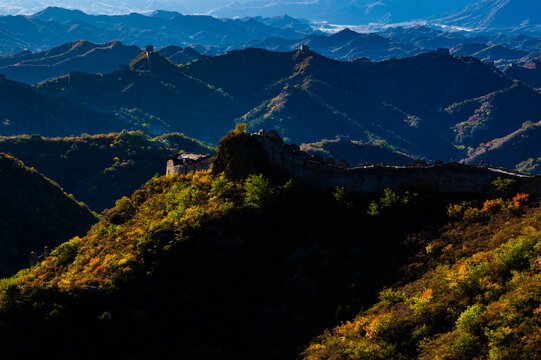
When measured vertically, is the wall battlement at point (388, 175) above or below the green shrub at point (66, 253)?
above

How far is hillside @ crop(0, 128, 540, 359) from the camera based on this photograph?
2814 centimetres

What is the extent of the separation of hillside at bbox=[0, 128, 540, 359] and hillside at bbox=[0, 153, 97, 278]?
188 feet

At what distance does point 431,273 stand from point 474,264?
9.78 feet

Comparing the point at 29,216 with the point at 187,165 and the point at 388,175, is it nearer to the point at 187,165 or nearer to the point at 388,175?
the point at 187,165

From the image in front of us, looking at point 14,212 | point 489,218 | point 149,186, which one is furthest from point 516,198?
point 14,212

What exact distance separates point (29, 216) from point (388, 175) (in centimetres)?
9313

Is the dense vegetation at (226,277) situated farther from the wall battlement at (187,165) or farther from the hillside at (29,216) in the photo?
the hillside at (29,216)

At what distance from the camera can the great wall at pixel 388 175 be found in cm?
3488

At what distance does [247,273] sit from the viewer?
117ft

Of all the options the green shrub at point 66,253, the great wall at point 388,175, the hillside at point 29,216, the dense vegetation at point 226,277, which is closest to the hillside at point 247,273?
the dense vegetation at point 226,277

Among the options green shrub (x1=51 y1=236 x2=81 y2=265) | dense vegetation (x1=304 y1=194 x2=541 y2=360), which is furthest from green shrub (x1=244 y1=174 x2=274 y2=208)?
green shrub (x1=51 y1=236 x2=81 y2=265)

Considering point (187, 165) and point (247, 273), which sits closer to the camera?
point (247, 273)

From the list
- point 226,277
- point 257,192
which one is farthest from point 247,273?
point 257,192

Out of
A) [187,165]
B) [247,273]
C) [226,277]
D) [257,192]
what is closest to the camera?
[226,277]
